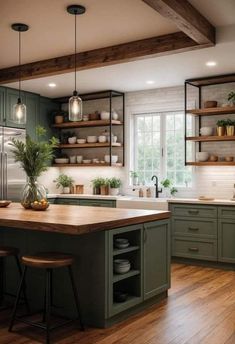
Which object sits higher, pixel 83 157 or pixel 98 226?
pixel 83 157

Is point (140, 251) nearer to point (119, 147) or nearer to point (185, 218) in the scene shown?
point (185, 218)

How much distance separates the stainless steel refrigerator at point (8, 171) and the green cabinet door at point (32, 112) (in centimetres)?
24

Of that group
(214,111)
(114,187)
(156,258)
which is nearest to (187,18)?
(156,258)

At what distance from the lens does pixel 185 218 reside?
19.5 ft

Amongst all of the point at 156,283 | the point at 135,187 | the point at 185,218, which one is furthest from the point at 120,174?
the point at 156,283

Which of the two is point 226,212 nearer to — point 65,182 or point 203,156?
point 203,156

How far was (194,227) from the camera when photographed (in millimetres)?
5871

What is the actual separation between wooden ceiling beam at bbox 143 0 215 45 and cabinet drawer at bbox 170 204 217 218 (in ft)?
7.46

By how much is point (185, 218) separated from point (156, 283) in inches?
81.0

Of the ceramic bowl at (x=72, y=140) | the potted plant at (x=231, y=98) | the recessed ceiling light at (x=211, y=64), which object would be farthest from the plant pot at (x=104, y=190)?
the recessed ceiling light at (x=211, y=64)

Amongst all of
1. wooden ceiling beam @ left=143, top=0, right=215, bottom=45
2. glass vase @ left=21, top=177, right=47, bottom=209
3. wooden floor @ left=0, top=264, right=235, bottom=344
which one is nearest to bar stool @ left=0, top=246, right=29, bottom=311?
wooden floor @ left=0, top=264, right=235, bottom=344

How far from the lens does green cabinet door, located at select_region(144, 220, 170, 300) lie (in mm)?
3869

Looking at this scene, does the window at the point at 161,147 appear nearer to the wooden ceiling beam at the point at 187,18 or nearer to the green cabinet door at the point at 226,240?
the green cabinet door at the point at 226,240

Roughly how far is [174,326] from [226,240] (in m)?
2.43
